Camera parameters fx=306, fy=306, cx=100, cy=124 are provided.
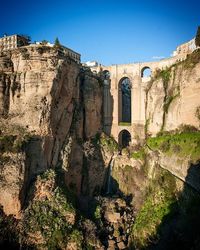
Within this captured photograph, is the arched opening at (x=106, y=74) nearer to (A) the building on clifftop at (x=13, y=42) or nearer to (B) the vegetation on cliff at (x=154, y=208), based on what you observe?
(A) the building on clifftop at (x=13, y=42)

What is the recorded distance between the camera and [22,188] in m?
29.7

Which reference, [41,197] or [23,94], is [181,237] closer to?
[41,197]

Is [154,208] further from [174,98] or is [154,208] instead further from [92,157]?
[174,98]

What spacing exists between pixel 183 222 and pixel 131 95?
23194mm

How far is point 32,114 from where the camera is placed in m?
33.5

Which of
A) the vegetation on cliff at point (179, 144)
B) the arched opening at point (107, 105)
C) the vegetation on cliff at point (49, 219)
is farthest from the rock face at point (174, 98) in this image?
the vegetation on cliff at point (49, 219)

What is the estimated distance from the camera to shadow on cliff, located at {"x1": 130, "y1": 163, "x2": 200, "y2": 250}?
23.5 m

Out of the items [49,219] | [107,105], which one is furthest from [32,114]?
[107,105]

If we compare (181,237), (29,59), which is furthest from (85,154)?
(181,237)

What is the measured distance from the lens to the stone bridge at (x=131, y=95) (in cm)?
4400

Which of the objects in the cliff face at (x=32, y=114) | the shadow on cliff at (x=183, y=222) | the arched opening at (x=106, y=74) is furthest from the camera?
the arched opening at (x=106, y=74)

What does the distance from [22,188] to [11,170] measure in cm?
205

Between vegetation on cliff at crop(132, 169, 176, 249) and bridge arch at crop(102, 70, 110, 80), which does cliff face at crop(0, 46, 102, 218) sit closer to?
bridge arch at crop(102, 70, 110, 80)

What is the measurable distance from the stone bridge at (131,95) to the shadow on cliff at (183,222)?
16.1m
